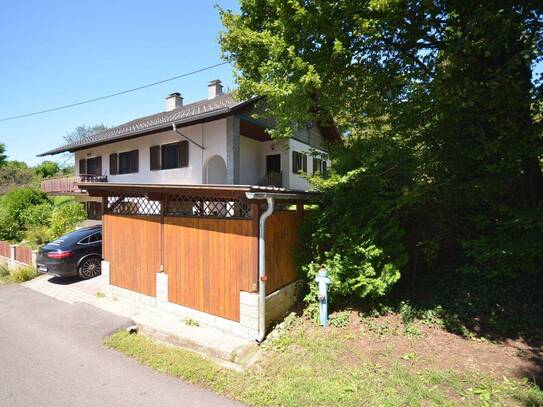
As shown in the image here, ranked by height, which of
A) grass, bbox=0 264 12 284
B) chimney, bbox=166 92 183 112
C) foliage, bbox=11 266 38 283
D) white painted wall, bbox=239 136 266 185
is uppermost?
chimney, bbox=166 92 183 112

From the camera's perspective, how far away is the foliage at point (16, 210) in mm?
17016

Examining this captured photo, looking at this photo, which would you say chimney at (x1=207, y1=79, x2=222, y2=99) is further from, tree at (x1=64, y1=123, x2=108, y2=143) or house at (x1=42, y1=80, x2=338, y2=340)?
tree at (x1=64, y1=123, x2=108, y2=143)

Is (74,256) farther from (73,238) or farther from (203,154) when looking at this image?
(203,154)

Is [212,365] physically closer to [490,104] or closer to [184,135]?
[490,104]

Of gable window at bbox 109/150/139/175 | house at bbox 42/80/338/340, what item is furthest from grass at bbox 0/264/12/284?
gable window at bbox 109/150/139/175

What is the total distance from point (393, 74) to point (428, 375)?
577 cm

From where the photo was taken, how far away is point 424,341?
5.34m

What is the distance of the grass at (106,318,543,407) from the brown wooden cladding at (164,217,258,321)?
48.2 inches

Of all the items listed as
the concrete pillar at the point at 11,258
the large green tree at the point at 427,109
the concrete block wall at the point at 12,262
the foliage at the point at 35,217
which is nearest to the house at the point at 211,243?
the large green tree at the point at 427,109

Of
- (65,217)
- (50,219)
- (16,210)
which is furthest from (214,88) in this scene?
(16,210)

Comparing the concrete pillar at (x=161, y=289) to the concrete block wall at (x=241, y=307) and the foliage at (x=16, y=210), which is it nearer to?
the concrete block wall at (x=241, y=307)

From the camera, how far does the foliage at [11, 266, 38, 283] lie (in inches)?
420

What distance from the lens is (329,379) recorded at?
4527mm

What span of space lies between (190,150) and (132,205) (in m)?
5.01
